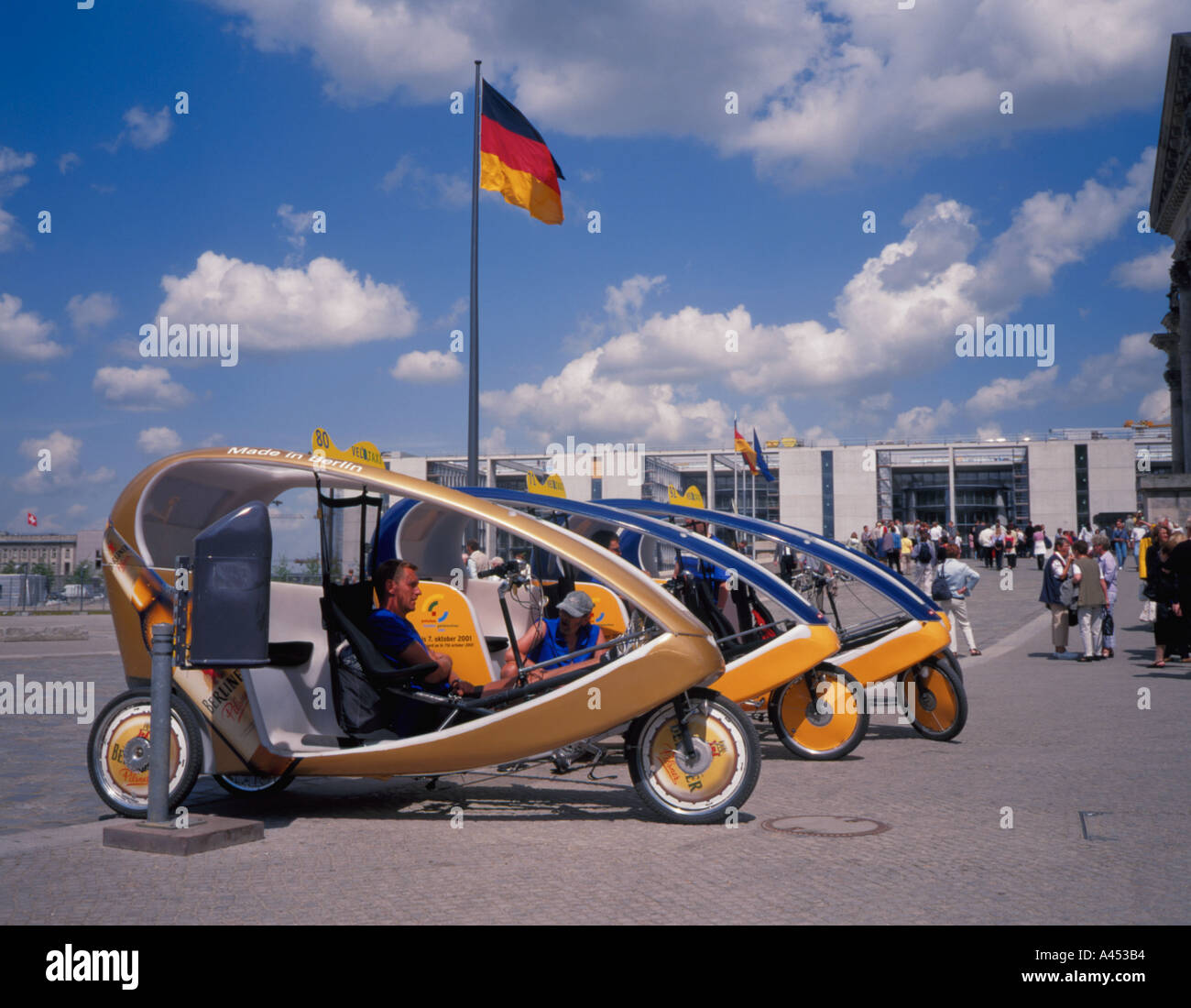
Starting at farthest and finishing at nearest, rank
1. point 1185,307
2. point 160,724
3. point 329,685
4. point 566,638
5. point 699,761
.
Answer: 1. point 1185,307
2. point 566,638
3. point 329,685
4. point 699,761
5. point 160,724

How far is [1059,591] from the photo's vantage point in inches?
703

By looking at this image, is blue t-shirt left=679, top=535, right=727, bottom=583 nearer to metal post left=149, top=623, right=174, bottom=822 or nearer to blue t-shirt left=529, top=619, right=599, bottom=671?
blue t-shirt left=529, top=619, right=599, bottom=671

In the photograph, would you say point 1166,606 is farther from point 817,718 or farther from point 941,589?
point 817,718

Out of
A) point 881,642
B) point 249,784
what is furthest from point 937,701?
point 249,784

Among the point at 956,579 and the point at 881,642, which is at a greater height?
the point at 956,579

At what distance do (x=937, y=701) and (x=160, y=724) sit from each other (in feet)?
21.8

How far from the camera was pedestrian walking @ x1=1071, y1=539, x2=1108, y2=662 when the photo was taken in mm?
17234

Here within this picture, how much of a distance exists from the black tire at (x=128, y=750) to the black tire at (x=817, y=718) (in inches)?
179

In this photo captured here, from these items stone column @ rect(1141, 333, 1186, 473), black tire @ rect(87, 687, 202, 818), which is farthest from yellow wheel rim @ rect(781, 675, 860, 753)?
stone column @ rect(1141, 333, 1186, 473)

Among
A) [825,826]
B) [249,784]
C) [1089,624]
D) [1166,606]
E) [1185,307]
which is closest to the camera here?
[825,826]

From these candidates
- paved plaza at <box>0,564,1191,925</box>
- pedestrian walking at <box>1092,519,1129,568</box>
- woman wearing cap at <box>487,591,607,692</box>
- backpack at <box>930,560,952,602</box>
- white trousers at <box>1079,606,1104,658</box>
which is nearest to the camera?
paved plaza at <box>0,564,1191,925</box>

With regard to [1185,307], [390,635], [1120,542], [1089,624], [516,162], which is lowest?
[1089,624]

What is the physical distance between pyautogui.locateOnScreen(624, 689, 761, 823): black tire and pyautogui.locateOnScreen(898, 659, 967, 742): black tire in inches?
156
